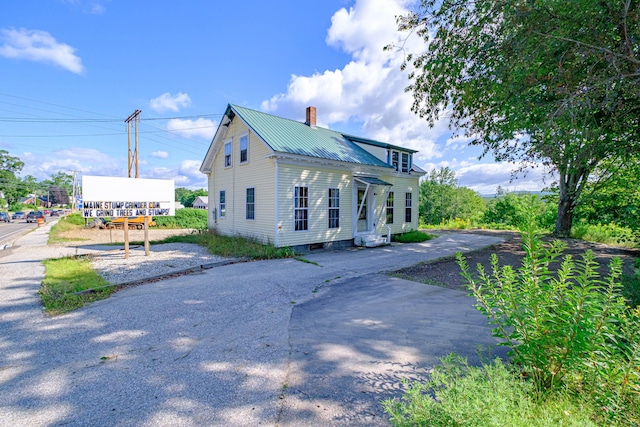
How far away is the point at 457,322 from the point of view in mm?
4598

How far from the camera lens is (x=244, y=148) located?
43.4ft

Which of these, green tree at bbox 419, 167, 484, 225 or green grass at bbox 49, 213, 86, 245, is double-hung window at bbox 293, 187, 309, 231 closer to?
green grass at bbox 49, 213, 86, 245

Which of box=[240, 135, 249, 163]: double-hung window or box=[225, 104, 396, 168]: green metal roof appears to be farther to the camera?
box=[240, 135, 249, 163]: double-hung window

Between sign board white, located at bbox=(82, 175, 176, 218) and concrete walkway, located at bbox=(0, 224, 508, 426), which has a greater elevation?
sign board white, located at bbox=(82, 175, 176, 218)

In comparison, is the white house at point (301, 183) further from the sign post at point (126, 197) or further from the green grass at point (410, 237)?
the sign post at point (126, 197)

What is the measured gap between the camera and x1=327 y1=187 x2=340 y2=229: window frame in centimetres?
1294

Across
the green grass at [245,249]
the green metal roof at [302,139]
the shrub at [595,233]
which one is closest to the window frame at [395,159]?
the green metal roof at [302,139]

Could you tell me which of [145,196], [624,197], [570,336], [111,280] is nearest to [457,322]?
[570,336]

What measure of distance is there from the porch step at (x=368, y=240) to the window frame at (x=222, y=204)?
689 cm

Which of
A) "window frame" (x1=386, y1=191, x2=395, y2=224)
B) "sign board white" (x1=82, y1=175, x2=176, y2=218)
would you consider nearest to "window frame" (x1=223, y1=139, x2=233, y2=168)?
"sign board white" (x1=82, y1=175, x2=176, y2=218)

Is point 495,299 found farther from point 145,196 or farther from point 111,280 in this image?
point 145,196

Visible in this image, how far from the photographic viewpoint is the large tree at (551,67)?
5.45m

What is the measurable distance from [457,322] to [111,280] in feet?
26.4

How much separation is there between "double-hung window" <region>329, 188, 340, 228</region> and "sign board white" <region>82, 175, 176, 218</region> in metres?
6.54
